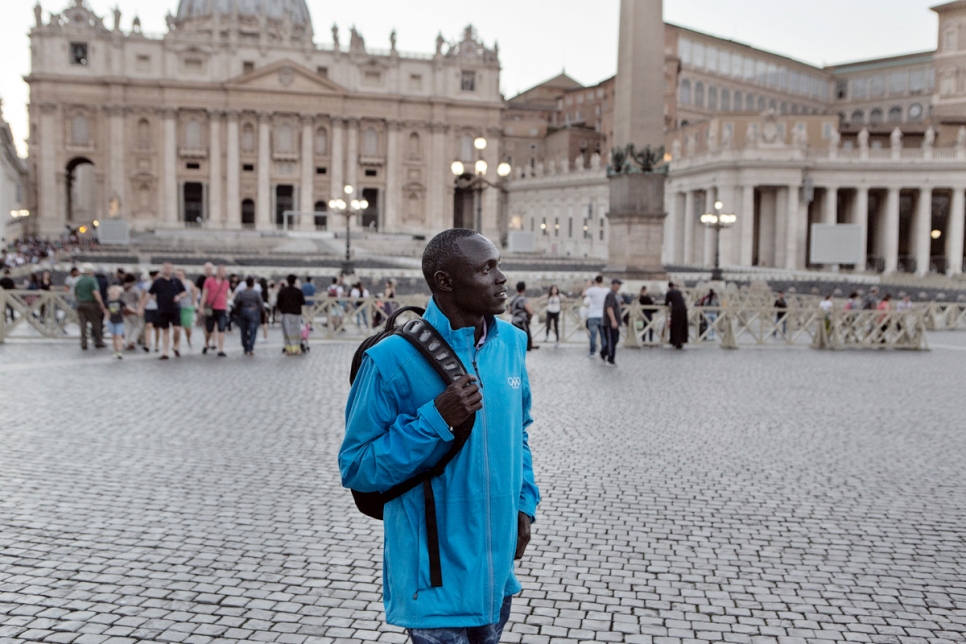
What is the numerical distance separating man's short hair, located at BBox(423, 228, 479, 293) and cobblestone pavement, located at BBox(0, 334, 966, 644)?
227cm

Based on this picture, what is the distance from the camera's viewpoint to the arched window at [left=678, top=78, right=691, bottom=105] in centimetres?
7556

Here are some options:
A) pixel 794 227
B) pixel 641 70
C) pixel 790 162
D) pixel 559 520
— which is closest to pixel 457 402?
pixel 559 520

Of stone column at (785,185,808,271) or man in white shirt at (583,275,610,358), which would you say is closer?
man in white shirt at (583,275,610,358)

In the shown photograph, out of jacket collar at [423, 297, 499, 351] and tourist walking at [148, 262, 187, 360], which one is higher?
jacket collar at [423, 297, 499, 351]

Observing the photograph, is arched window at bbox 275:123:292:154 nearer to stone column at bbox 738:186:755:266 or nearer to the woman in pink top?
stone column at bbox 738:186:755:266

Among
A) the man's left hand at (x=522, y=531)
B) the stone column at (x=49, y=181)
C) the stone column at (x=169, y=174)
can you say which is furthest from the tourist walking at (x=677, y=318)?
the stone column at (x=49, y=181)

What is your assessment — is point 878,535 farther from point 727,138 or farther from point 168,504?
point 727,138

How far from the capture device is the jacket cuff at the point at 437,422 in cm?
274

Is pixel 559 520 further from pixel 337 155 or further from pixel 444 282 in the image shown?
pixel 337 155

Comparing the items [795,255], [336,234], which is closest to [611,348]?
[795,255]

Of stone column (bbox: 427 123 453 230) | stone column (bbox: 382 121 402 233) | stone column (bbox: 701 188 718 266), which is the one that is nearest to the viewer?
stone column (bbox: 701 188 718 266)

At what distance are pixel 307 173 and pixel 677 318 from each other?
7013 centimetres

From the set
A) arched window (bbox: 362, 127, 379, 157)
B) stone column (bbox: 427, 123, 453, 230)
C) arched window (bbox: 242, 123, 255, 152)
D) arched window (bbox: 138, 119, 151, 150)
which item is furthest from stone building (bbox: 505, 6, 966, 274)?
arched window (bbox: 138, 119, 151, 150)

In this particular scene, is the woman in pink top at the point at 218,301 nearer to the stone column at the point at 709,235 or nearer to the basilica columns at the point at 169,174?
the stone column at the point at 709,235
